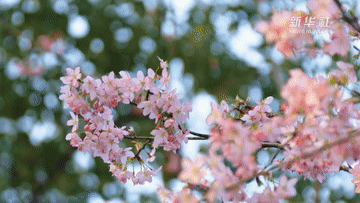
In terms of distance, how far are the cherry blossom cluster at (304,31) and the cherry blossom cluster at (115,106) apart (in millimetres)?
408

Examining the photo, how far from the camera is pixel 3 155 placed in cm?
482

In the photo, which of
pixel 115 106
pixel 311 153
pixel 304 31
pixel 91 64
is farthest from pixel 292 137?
pixel 91 64

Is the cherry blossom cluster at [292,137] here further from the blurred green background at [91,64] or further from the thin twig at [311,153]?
the blurred green background at [91,64]

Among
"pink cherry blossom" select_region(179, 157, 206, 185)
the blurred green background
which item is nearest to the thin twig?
"pink cherry blossom" select_region(179, 157, 206, 185)

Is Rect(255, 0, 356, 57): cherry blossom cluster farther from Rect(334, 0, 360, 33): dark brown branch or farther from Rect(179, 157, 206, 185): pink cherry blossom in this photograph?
Rect(179, 157, 206, 185): pink cherry blossom

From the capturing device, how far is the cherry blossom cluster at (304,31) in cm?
100

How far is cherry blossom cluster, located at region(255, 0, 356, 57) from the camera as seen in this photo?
3.28ft

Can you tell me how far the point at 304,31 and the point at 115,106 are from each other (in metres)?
0.73

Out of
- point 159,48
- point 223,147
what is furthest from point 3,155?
point 223,147

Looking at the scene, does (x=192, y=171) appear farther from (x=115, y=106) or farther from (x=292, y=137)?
(x=115, y=106)

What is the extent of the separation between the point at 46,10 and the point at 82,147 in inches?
142

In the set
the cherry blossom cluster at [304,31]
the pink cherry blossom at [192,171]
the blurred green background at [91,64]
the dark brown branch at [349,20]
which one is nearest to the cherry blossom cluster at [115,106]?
the pink cherry blossom at [192,171]

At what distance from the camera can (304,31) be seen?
3.46ft

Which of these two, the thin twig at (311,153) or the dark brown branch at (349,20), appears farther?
the dark brown branch at (349,20)
